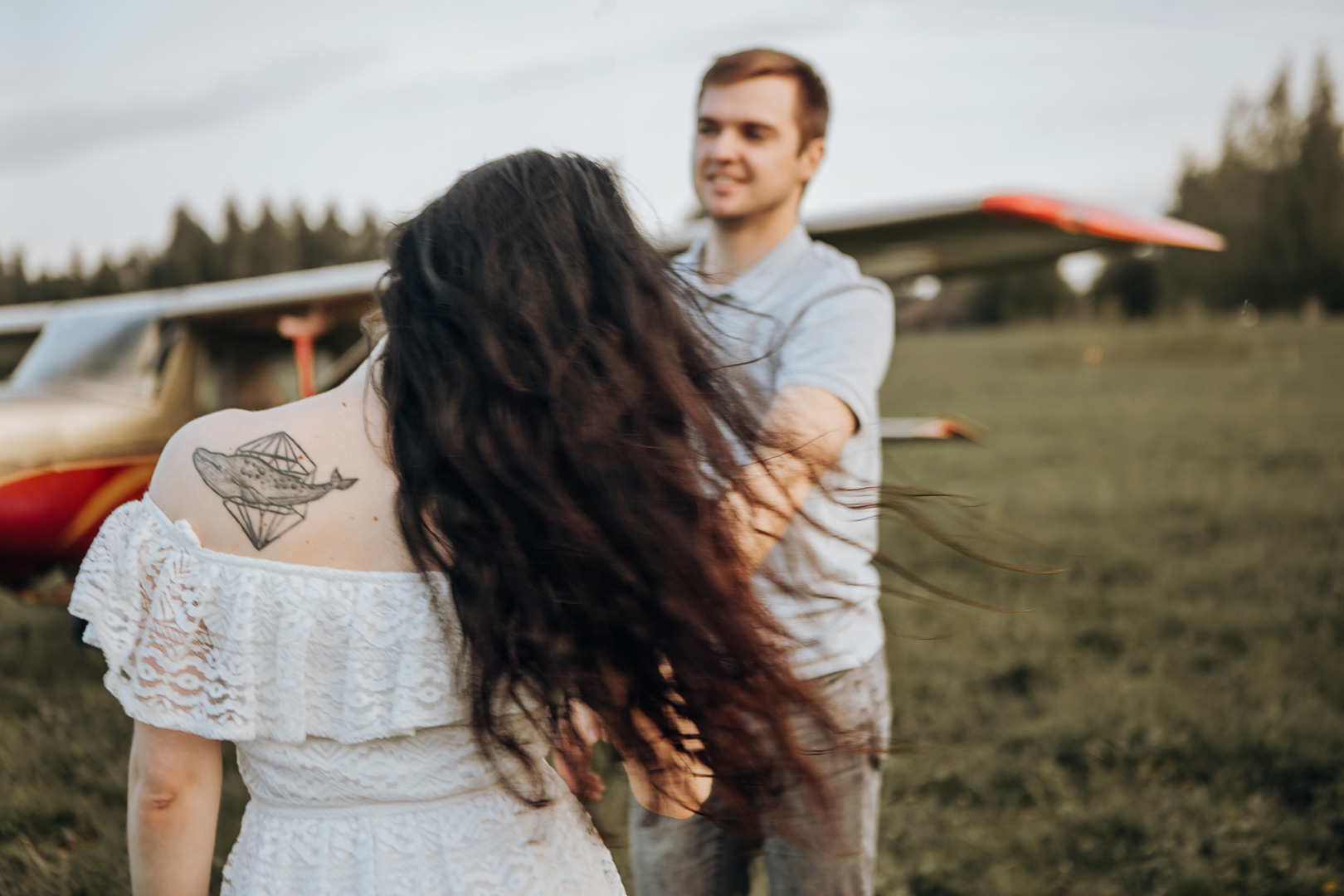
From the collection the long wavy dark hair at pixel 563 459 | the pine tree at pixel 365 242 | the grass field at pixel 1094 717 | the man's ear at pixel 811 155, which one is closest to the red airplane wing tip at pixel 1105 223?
the grass field at pixel 1094 717

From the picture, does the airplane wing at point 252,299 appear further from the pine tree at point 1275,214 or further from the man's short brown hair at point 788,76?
the pine tree at point 1275,214

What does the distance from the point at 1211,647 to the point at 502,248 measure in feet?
17.2

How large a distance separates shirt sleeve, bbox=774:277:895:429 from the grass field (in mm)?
309

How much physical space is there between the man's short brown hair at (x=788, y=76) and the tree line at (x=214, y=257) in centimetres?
2168

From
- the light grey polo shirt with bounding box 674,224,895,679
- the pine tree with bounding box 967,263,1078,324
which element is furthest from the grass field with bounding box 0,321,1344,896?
the pine tree with bounding box 967,263,1078,324

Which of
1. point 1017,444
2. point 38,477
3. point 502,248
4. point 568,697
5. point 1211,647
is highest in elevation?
point 502,248

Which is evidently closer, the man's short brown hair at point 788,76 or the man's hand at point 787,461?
the man's hand at point 787,461

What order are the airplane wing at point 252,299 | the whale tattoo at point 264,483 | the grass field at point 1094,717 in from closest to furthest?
1. the whale tattoo at point 264,483
2. the grass field at point 1094,717
3. the airplane wing at point 252,299

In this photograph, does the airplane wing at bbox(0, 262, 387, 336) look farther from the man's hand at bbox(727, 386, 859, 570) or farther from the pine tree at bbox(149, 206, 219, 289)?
the pine tree at bbox(149, 206, 219, 289)

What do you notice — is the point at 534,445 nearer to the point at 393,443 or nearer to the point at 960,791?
the point at 393,443

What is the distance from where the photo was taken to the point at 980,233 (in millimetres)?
5309

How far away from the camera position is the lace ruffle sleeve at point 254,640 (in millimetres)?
986

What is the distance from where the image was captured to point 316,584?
3.24 feet

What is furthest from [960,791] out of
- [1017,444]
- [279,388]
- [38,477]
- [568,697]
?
[1017,444]
